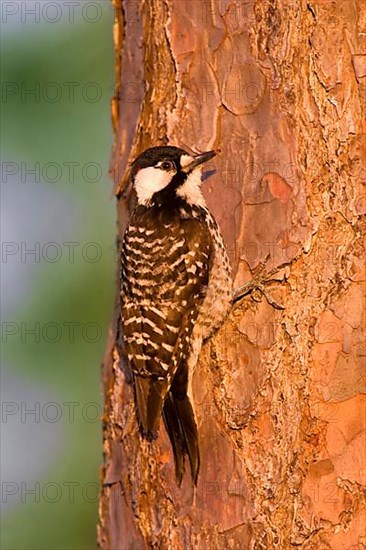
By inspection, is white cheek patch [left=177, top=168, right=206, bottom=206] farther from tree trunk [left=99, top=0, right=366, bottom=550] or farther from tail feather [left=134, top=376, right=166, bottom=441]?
tail feather [left=134, top=376, right=166, bottom=441]

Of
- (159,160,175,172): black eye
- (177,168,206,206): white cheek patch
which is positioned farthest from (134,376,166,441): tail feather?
(159,160,175,172): black eye

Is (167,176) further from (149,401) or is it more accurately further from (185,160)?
(149,401)

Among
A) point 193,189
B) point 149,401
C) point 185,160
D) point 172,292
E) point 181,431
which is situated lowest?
point 181,431

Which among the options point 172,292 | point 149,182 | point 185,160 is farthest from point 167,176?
point 172,292

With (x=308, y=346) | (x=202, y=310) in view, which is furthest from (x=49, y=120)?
(x=308, y=346)

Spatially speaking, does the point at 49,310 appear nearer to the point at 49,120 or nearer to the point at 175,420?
the point at 49,120

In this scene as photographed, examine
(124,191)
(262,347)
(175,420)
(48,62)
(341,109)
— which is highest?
(48,62)

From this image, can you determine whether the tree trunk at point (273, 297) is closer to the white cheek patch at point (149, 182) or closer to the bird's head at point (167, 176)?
the bird's head at point (167, 176)

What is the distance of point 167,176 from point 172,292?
562 mm

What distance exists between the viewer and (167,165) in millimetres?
3787

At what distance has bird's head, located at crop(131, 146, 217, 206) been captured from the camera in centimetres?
369

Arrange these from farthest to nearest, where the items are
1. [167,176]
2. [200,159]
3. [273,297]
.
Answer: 1. [167,176]
2. [200,159]
3. [273,297]

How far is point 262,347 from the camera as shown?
3367mm

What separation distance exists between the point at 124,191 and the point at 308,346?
128cm
